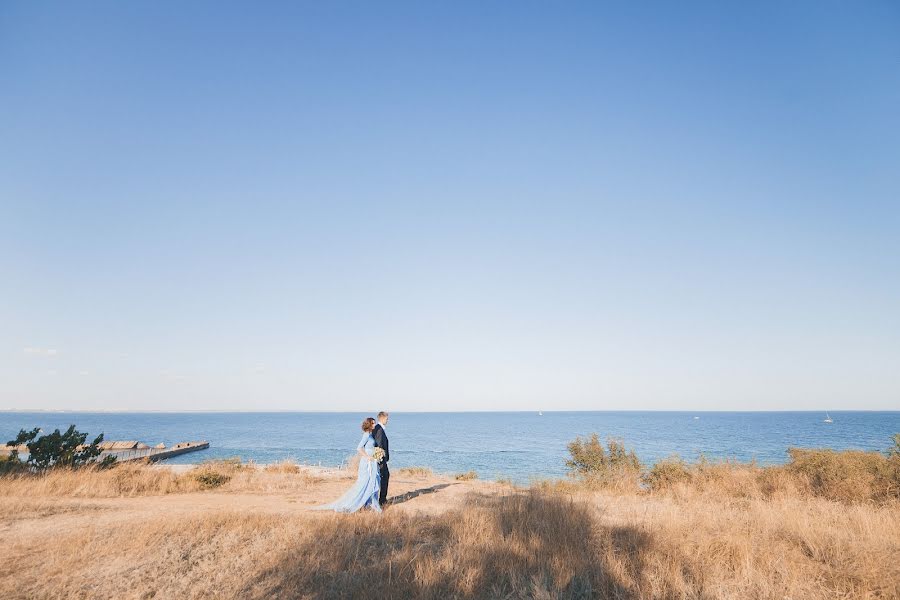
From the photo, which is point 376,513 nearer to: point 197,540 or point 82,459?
point 197,540

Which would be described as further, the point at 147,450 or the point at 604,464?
the point at 147,450

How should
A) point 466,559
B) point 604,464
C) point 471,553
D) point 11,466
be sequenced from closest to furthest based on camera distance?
point 466,559, point 471,553, point 11,466, point 604,464

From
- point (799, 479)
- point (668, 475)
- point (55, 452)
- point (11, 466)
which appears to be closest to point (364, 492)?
point (668, 475)

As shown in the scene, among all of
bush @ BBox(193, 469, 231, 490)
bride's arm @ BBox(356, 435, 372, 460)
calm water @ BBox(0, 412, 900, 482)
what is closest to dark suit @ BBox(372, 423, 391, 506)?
bride's arm @ BBox(356, 435, 372, 460)

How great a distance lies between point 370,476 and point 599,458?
47.0 feet

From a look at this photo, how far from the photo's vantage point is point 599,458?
22.0m

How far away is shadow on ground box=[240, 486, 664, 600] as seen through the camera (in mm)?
5824

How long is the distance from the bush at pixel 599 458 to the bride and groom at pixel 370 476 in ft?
35.1

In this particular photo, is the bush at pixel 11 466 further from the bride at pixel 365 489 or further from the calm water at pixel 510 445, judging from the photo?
the calm water at pixel 510 445

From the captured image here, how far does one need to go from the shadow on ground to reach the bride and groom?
187 centimetres

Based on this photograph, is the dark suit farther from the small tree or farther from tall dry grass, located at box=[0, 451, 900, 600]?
the small tree

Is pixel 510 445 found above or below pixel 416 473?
below

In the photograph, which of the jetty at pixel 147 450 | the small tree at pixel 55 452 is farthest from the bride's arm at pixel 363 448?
the jetty at pixel 147 450

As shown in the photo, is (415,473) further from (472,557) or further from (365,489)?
(472,557)
